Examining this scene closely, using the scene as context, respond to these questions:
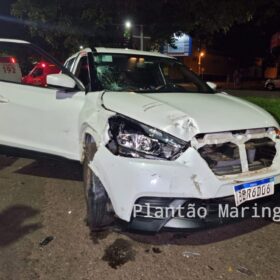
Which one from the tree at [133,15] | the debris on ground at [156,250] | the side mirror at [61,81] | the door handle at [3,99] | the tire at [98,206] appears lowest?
the debris on ground at [156,250]

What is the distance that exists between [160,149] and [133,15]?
712cm

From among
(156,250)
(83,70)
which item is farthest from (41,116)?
(156,250)

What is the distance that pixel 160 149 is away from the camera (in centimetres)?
269

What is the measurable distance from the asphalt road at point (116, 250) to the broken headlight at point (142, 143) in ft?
2.54

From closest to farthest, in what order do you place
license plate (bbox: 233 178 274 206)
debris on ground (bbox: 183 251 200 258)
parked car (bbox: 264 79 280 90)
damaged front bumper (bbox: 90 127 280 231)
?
damaged front bumper (bbox: 90 127 280 231)
license plate (bbox: 233 178 274 206)
debris on ground (bbox: 183 251 200 258)
parked car (bbox: 264 79 280 90)

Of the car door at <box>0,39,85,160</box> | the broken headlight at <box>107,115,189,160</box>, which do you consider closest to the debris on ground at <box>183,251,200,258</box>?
the broken headlight at <box>107,115,189,160</box>

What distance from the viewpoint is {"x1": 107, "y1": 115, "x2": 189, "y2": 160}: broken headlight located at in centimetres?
267

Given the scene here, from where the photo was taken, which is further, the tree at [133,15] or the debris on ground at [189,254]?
the tree at [133,15]

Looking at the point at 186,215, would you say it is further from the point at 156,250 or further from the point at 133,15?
the point at 133,15

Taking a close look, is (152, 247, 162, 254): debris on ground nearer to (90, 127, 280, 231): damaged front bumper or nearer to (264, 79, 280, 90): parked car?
(90, 127, 280, 231): damaged front bumper

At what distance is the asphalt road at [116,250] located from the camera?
276 cm

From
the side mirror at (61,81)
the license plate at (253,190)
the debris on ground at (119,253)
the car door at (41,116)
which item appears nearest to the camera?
the license plate at (253,190)

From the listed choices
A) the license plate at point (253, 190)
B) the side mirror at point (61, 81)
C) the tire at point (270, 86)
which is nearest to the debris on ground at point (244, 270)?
the license plate at point (253, 190)

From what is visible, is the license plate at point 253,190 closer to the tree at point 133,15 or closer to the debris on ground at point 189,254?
the debris on ground at point 189,254
